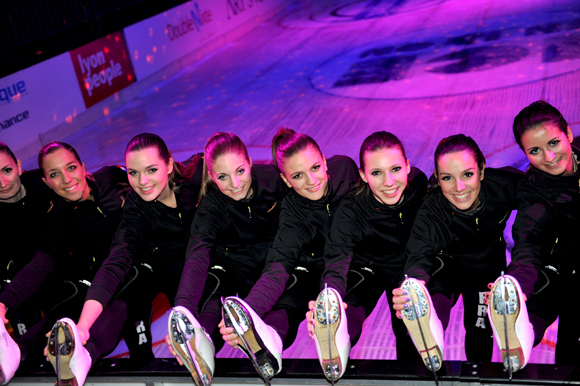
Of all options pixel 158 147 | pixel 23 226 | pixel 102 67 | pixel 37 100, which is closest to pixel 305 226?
pixel 158 147

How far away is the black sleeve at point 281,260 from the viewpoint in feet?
7.25

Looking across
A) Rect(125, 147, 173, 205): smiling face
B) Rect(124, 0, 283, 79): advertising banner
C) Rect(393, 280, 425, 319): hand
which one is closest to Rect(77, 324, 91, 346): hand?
Rect(125, 147, 173, 205): smiling face

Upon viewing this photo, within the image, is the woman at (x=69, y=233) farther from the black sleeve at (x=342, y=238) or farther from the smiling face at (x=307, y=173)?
the black sleeve at (x=342, y=238)

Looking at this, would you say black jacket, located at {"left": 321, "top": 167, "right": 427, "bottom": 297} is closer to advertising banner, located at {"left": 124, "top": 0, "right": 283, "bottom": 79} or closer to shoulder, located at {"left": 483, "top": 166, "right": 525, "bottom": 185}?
shoulder, located at {"left": 483, "top": 166, "right": 525, "bottom": 185}

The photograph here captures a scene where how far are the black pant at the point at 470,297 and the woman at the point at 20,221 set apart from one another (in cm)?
197

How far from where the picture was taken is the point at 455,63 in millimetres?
6602

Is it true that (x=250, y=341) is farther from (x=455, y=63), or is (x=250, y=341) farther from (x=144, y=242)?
(x=455, y=63)

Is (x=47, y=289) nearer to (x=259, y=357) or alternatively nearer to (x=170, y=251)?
(x=170, y=251)

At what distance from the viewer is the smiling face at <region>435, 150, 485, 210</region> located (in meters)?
2.11

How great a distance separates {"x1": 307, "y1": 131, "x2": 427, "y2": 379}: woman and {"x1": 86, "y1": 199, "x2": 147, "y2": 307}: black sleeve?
940 millimetres

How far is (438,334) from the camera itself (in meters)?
1.86

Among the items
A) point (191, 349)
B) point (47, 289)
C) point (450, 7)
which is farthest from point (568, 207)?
point (450, 7)

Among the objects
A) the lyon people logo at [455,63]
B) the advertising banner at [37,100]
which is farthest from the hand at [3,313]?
the lyon people logo at [455,63]

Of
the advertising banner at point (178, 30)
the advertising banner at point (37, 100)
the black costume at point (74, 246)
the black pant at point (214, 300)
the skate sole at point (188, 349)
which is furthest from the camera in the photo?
the advertising banner at point (178, 30)
